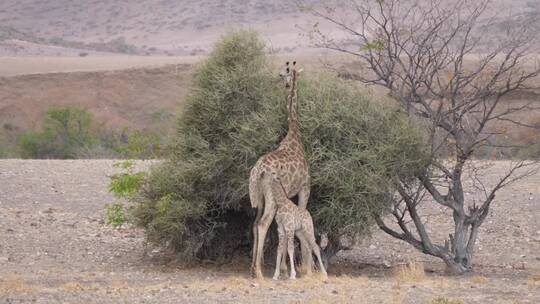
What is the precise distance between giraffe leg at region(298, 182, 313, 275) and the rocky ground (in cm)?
56

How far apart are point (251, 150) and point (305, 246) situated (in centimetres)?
157

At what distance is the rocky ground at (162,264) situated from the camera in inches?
411

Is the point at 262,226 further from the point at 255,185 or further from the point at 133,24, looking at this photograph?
the point at 133,24

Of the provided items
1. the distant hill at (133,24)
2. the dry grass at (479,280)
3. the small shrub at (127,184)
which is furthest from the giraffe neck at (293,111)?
the distant hill at (133,24)

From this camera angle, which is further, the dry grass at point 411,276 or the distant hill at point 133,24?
the distant hill at point 133,24

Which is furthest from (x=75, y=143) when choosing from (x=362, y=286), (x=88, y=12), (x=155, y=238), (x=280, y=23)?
(x=88, y=12)

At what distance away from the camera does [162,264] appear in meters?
14.2

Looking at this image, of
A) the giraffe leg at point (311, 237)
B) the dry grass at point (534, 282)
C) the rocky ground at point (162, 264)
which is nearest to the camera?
the rocky ground at point (162, 264)

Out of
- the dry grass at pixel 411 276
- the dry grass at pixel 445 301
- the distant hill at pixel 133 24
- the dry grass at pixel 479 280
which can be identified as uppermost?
the distant hill at pixel 133 24

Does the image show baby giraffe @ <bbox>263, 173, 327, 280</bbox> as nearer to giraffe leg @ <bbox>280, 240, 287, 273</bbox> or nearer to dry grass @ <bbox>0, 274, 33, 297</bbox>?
giraffe leg @ <bbox>280, 240, 287, 273</bbox>

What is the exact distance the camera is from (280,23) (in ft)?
181

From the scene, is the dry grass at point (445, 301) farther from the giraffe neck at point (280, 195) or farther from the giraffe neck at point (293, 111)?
the giraffe neck at point (293, 111)

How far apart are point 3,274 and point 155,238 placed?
2.29 meters

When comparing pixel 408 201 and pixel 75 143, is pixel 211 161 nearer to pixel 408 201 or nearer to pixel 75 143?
pixel 408 201
